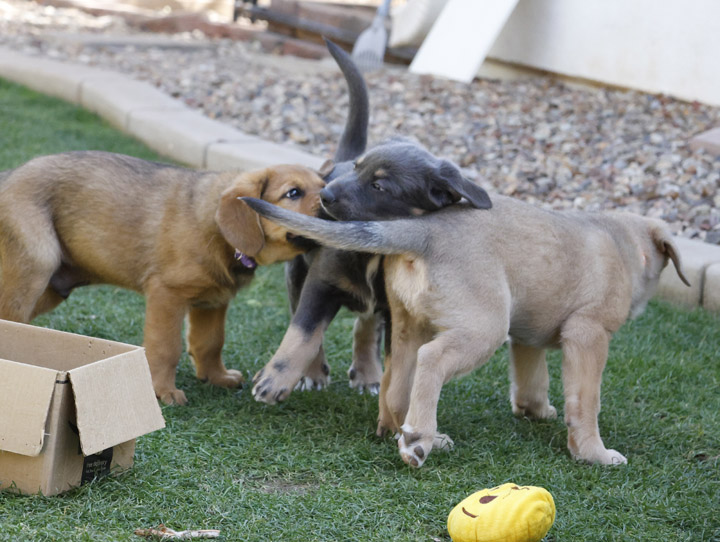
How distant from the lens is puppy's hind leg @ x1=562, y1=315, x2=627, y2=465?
12.6 ft

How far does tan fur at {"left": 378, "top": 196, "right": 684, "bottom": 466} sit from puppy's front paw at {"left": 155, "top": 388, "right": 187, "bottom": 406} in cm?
90

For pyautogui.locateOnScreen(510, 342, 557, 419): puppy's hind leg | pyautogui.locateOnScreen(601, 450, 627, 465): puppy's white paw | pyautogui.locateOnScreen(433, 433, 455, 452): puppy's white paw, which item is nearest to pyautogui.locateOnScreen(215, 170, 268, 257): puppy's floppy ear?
pyautogui.locateOnScreen(433, 433, 455, 452): puppy's white paw

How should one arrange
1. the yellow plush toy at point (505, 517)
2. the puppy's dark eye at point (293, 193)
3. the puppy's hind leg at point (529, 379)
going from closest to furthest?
the yellow plush toy at point (505, 517) → the puppy's dark eye at point (293, 193) → the puppy's hind leg at point (529, 379)

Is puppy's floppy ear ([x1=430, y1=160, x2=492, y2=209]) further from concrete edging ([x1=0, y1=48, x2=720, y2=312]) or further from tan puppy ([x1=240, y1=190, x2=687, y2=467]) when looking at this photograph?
concrete edging ([x1=0, y1=48, x2=720, y2=312])

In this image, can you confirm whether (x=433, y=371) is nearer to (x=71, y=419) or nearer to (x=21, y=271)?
(x=71, y=419)

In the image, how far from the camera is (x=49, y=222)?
4.34 metres

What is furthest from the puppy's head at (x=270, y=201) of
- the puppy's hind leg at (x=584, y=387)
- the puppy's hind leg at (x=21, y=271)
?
the puppy's hind leg at (x=584, y=387)

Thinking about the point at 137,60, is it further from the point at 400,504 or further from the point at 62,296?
the point at 400,504

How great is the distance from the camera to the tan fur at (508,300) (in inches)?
140

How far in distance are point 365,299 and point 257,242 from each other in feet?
1.72

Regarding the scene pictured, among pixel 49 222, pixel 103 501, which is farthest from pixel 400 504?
pixel 49 222

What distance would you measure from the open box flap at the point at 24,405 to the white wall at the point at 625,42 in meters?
6.87

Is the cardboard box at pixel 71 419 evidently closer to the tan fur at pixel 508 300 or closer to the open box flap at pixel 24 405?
the open box flap at pixel 24 405

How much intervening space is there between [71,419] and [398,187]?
1640mm
